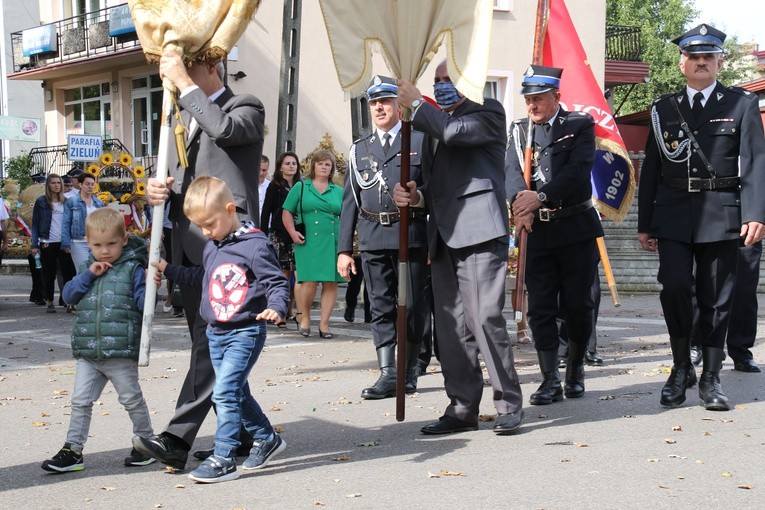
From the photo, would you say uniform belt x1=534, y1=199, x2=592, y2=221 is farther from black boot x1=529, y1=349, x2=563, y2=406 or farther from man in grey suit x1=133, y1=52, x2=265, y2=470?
man in grey suit x1=133, y1=52, x2=265, y2=470

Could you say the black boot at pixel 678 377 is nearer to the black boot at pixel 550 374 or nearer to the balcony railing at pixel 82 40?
the black boot at pixel 550 374

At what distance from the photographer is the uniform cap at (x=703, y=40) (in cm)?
748

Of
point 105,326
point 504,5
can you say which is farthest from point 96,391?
point 504,5

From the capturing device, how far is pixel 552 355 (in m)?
7.97

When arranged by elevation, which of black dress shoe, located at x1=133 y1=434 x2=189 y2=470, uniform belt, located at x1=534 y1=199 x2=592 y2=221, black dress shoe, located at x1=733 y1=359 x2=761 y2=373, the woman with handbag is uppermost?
uniform belt, located at x1=534 y1=199 x2=592 y2=221

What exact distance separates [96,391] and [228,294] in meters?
0.97

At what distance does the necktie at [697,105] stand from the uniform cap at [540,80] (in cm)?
92

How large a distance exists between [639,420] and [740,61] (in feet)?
229

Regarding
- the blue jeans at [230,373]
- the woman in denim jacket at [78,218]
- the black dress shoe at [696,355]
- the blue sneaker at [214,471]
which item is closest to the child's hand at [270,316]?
the blue jeans at [230,373]

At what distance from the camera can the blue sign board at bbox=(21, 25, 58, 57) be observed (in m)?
37.7

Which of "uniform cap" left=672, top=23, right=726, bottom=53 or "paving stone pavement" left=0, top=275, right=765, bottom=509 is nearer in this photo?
"paving stone pavement" left=0, top=275, right=765, bottom=509

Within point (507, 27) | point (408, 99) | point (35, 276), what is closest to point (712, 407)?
point (408, 99)

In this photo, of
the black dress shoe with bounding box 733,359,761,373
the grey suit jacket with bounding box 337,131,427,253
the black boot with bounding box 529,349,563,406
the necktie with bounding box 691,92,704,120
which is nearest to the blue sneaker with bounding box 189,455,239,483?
the black boot with bounding box 529,349,563,406

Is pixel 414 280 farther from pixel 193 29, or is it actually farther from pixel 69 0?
pixel 69 0
